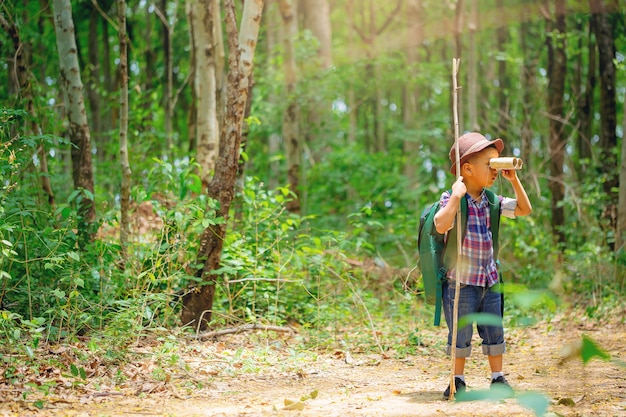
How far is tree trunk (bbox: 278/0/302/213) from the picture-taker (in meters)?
11.8

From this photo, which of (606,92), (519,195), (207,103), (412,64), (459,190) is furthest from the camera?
(412,64)

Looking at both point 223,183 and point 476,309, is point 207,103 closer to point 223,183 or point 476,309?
point 223,183

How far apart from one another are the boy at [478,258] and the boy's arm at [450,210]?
0.21m

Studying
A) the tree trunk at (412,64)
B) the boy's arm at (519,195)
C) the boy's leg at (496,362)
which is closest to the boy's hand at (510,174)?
the boy's arm at (519,195)

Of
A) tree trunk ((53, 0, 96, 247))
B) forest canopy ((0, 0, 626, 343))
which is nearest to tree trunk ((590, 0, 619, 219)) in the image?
forest canopy ((0, 0, 626, 343))

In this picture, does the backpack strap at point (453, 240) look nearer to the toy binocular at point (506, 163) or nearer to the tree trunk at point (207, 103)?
the toy binocular at point (506, 163)

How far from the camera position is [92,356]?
5148mm

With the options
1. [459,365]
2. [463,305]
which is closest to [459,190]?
[463,305]

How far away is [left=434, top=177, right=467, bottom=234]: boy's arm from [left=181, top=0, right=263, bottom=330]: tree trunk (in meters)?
2.76

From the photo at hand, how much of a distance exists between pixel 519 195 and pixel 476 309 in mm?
818

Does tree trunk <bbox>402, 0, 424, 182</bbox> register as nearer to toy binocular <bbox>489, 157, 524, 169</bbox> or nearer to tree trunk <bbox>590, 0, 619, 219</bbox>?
tree trunk <bbox>590, 0, 619, 219</bbox>

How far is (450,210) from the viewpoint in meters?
4.30

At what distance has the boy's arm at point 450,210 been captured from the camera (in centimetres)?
427

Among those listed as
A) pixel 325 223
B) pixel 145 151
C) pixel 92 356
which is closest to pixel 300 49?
pixel 325 223
